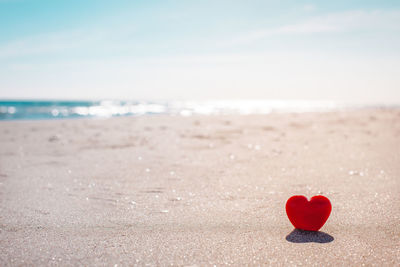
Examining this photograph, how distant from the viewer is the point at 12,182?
3.19 metres

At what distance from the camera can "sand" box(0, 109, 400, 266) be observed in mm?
1763

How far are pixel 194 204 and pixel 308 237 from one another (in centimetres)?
92

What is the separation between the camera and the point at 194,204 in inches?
100

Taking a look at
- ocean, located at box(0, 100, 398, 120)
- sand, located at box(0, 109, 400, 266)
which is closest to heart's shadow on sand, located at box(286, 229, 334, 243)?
sand, located at box(0, 109, 400, 266)

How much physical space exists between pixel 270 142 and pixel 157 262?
414 cm

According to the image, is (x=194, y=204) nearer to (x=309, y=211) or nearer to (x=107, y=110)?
(x=309, y=211)

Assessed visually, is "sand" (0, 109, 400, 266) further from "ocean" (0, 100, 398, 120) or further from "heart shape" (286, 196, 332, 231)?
"ocean" (0, 100, 398, 120)

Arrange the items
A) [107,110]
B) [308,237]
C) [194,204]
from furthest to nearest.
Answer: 1. [107,110]
2. [194,204]
3. [308,237]

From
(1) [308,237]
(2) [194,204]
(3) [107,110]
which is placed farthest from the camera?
(3) [107,110]

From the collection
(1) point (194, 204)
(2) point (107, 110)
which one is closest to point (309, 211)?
(1) point (194, 204)

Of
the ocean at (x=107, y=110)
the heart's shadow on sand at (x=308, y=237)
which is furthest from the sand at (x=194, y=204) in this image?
the ocean at (x=107, y=110)

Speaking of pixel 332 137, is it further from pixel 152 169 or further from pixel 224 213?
pixel 224 213

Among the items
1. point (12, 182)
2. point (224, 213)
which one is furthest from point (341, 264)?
point (12, 182)

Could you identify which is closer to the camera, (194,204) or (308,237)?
(308,237)
